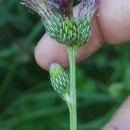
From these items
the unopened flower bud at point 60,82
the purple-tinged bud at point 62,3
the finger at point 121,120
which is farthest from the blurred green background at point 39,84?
the purple-tinged bud at point 62,3

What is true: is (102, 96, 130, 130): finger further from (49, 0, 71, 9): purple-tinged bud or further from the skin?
(49, 0, 71, 9): purple-tinged bud

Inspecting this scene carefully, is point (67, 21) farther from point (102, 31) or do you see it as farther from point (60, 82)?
point (102, 31)

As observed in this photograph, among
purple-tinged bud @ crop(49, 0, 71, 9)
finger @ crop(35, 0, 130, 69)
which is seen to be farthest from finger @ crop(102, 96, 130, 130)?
purple-tinged bud @ crop(49, 0, 71, 9)

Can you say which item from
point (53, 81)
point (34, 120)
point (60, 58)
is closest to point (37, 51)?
point (60, 58)

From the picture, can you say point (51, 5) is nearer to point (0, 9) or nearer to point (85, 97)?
point (85, 97)

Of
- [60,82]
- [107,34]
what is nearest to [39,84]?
[107,34]

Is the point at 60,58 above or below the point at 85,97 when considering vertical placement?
above

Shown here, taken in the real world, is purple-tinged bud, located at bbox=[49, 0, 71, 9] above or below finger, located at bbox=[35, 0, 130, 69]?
above

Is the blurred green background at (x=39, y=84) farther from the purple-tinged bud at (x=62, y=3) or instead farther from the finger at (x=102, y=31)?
the purple-tinged bud at (x=62, y=3)
